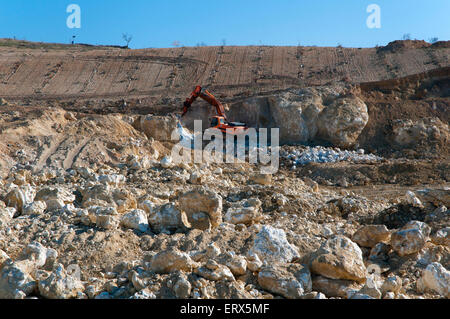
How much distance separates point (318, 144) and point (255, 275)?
13273 millimetres

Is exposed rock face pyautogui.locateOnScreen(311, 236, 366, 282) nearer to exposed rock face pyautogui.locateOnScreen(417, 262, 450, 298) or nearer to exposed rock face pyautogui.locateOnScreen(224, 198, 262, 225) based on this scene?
exposed rock face pyautogui.locateOnScreen(417, 262, 450, 298)

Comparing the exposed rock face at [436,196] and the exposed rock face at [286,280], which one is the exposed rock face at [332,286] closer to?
the exposed rock face at [286,280]

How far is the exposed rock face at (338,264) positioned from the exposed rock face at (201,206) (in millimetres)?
2118

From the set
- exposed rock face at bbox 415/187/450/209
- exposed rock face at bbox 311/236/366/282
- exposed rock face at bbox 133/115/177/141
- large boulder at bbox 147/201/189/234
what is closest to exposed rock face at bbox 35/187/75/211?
large boulder at bbox 147/201/189/234

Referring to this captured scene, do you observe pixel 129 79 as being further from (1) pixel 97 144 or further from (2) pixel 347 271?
(2) pixel 347 271

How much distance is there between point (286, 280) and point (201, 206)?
8.19ft

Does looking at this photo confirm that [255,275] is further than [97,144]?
No

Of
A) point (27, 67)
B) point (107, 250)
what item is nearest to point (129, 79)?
point (27, 67)

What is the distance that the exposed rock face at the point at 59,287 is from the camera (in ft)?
13.9

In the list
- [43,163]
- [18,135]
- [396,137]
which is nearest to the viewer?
[43,163]

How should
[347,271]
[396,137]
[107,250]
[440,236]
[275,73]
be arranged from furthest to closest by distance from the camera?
[275,73] → [396,137] → [440,236] → [107,250] → [347,271]

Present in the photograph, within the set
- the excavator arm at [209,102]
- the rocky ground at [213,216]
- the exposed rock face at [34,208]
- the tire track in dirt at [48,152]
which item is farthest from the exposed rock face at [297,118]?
the exposed rock face at [34,208]

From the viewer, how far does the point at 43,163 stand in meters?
10.8
